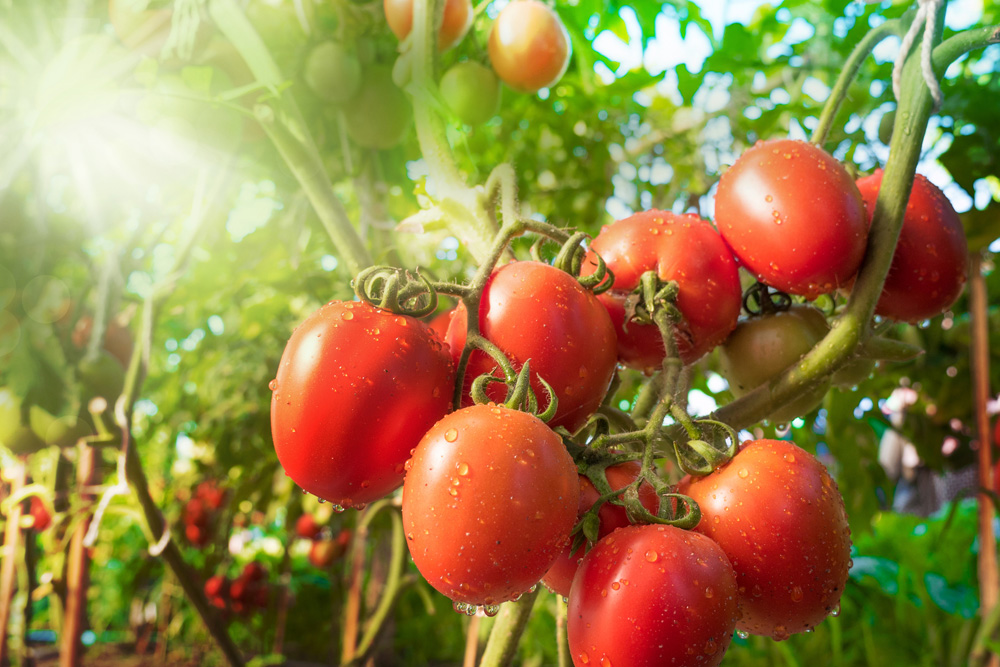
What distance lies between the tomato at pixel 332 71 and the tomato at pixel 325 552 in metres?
2.08

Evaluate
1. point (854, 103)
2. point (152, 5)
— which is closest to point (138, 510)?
point (152, 5)

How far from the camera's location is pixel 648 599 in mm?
356

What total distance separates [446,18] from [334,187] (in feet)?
2.16

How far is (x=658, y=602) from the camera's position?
0.36 metres

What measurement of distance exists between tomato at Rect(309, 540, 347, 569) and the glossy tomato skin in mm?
2379

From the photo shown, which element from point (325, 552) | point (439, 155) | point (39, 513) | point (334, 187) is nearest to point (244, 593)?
point (325, 552)

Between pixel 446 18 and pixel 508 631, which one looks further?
pixel 446 18

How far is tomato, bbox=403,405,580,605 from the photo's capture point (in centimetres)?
35

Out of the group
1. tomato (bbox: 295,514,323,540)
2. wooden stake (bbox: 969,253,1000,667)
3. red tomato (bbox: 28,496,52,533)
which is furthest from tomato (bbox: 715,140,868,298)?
tomato (bbox: 295,514,323,540)

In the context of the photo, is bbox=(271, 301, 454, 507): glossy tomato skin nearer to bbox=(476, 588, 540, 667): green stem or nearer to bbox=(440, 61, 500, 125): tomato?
bbox=(476, 588, 540, 667): green stem

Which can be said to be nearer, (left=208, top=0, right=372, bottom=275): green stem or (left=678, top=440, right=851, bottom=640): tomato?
(left=678, top=440, right=851, bottom=640): tomato

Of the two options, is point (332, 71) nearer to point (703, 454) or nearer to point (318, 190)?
point (318, 190)

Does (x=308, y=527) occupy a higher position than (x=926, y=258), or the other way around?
(x=926, y=258)

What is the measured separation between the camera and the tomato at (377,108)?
1.00 meters
